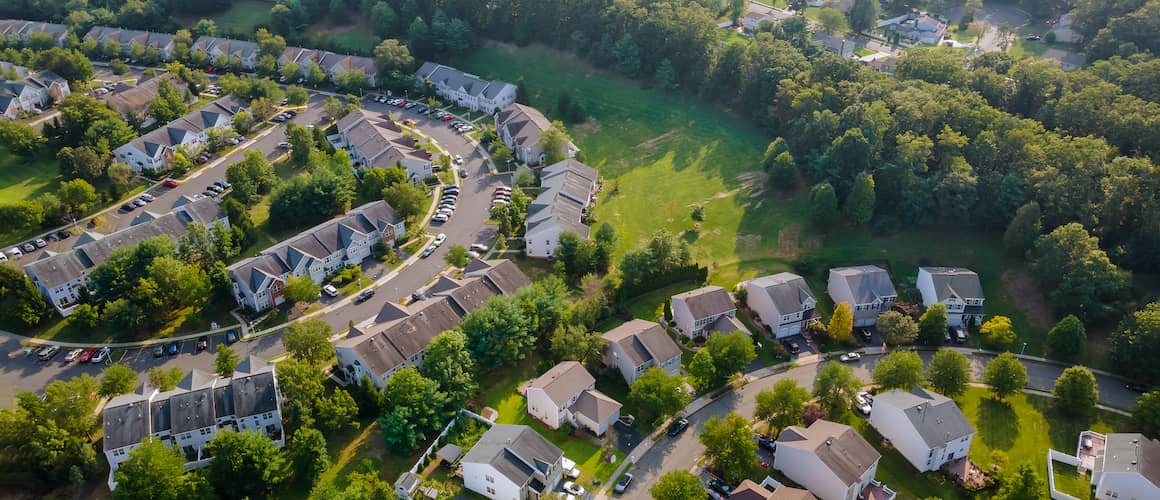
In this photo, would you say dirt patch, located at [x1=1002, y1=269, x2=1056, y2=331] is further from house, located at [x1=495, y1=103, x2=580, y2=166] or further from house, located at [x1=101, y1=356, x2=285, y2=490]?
house, located at [x1=101, y1=356, x2=285, y2=490]

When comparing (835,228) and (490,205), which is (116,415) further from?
(835,228)

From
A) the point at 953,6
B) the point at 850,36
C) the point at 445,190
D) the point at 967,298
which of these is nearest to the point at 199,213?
the point at 445,190

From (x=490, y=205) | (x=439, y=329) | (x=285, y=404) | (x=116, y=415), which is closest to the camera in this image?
(x=116, y=415)

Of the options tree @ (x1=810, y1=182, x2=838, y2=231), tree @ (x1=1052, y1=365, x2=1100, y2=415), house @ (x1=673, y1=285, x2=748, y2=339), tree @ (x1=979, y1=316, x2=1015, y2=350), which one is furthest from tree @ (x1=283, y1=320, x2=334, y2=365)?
tree @ (x1=1052, y1=365, x2=1100, y2=415)

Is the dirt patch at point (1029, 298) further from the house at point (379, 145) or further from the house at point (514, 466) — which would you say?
the house at point (379, 145)

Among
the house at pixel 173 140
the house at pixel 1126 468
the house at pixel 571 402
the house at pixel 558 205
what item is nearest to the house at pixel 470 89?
the house at pixel 558 205

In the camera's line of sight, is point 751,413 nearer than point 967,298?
Yes
